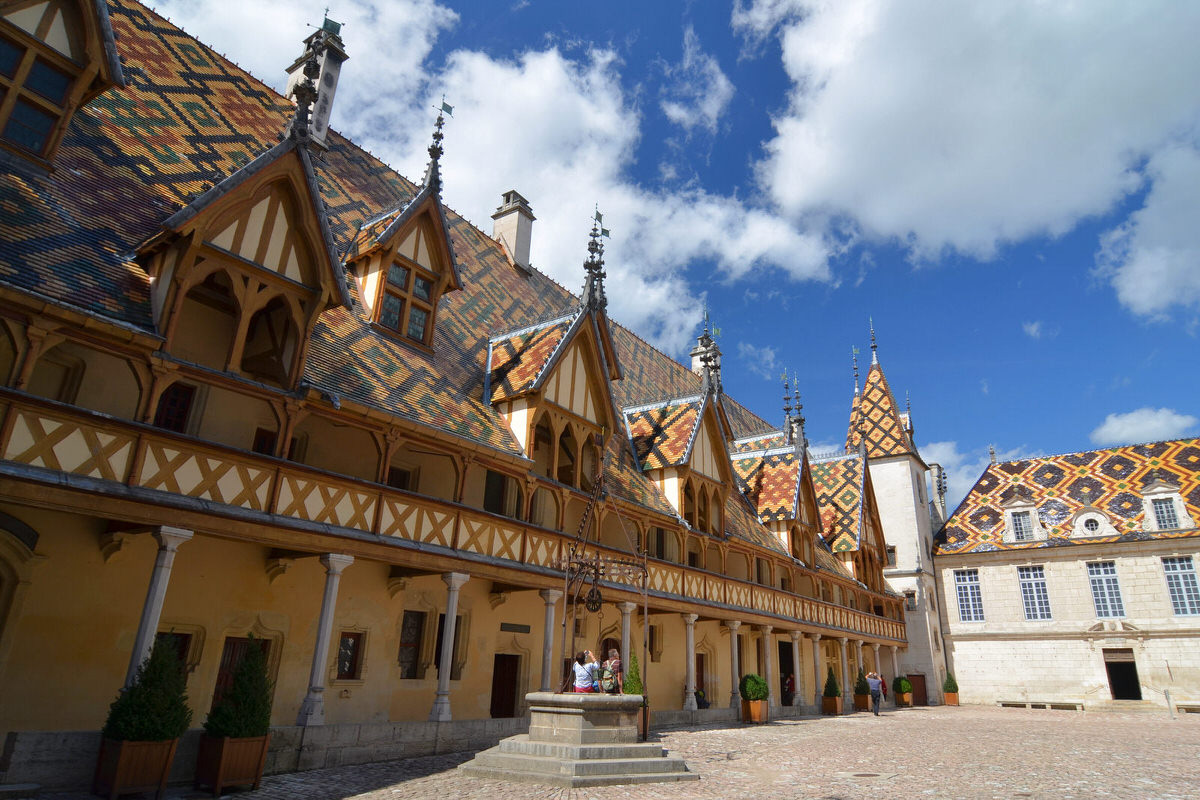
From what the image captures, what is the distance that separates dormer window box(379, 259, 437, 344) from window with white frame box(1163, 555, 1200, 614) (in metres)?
35.8

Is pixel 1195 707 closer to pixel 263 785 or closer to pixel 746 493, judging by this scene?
pixel 746 493

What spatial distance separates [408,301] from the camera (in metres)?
16.7

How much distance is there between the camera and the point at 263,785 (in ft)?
33.1

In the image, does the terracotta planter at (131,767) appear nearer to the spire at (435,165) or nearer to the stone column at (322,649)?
the stone column at (322,649)

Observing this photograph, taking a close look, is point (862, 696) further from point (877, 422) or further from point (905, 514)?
point (877, 422)

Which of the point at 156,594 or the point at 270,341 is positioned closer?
the point at 156,594

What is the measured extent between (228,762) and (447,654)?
477 cm

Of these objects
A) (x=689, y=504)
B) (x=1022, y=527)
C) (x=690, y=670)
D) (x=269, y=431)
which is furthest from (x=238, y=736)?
(x=1022, y=527)

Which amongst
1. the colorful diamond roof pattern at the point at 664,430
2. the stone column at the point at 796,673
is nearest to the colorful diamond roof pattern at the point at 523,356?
the colorful diamond roof pattern at the point at 664,430

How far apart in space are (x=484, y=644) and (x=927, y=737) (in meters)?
11.0

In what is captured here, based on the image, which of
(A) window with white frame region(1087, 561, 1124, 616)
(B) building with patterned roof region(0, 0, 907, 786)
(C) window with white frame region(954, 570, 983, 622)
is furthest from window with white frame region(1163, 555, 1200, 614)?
(B) building with patterned roof region(0, 0, 907, 786)

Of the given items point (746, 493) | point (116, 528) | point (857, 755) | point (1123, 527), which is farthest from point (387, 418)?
point (1123, 527)

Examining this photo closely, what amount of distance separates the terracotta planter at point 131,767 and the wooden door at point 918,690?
37545 mm

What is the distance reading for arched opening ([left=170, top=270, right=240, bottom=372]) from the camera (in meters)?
12.2
